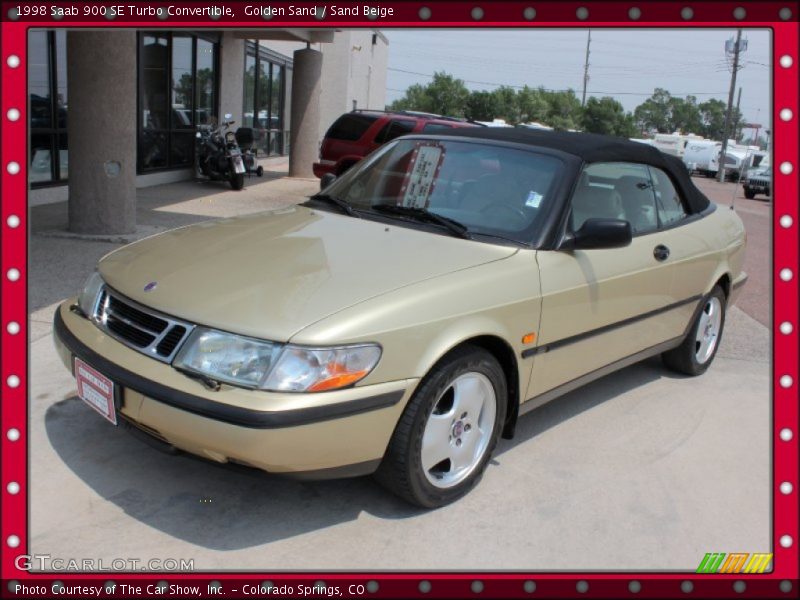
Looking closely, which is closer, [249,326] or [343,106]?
[249,326]

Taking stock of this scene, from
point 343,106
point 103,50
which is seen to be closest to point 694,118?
point 343,106

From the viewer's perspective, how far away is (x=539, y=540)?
3.18m

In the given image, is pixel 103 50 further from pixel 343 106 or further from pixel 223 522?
pixel 343 106

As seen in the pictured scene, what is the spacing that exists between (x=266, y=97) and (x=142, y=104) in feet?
26.4

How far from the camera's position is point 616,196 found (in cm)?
442

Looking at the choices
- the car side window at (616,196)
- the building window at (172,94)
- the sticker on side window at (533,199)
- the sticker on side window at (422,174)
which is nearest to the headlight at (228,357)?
the sticker on side window at (422,174)

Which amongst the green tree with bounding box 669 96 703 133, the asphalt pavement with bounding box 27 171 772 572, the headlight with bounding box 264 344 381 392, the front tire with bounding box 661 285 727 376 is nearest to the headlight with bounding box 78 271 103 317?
the asphalt pavement with bounding box 27 171 772 572

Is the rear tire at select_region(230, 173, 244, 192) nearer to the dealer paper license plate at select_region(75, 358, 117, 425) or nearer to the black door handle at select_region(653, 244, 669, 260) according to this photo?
the black door handle at select_region(653, 244, 669, 260)

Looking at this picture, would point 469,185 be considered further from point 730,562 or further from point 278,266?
point 730,562

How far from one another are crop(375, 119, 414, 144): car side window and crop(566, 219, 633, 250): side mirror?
33.2ft

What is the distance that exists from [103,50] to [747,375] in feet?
21.8

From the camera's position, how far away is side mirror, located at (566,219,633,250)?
146 inches
